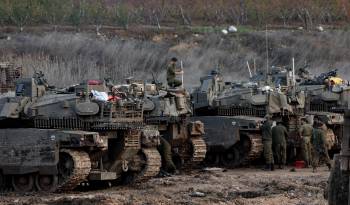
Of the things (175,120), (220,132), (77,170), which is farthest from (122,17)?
(77,170)

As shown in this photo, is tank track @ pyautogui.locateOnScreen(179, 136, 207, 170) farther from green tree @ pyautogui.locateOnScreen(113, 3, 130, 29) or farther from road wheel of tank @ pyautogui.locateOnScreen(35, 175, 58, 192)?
green tree @ pyautogui.locateOnScreen(113, 3, 130, 29)

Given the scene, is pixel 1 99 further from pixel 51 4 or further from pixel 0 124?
pixel 51 4

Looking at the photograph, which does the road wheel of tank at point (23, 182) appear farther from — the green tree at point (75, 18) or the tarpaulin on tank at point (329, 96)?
the green tree at point (75, 18)

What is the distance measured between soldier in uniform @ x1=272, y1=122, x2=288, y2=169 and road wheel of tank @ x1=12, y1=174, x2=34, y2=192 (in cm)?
774

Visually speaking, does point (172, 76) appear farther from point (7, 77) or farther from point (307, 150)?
point (7, 77)

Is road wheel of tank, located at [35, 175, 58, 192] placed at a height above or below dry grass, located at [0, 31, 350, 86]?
below

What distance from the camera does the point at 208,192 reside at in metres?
18.2

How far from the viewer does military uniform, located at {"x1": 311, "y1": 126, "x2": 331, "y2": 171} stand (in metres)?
23.5

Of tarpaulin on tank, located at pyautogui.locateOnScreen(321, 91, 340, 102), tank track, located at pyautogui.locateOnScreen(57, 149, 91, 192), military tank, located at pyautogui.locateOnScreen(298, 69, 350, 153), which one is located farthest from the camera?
tarpaulin on tank, located at pyautogui.locateOnScreen(321, 91, 340, 102)

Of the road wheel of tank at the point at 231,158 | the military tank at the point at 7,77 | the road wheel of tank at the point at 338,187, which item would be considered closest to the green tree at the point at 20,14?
the military tank at the point at 7,77

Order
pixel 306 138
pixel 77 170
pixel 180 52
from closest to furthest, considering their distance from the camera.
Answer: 1. pixel 77 170
2. pixel 306 138
3. pixel 180 52

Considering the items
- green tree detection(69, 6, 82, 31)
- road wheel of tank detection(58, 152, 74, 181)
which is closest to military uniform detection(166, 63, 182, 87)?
road wheel of tank detection(58, 152, 74, 181)

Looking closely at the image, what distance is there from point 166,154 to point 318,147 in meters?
3.82

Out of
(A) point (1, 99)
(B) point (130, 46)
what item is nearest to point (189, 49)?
(B) point (130, 46)
